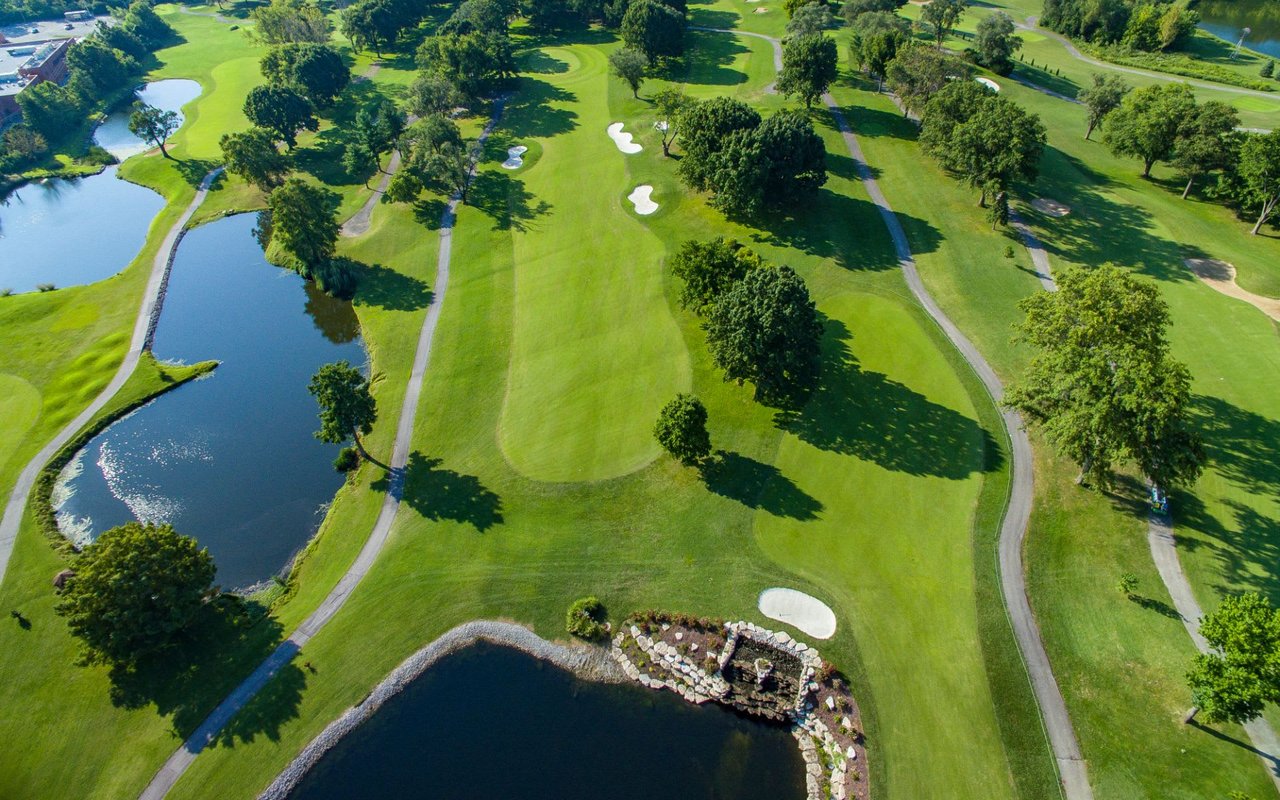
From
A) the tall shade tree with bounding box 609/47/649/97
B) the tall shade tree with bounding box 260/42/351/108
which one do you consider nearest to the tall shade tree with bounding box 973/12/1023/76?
the tall shade tree with bounding box 609/47/649/97

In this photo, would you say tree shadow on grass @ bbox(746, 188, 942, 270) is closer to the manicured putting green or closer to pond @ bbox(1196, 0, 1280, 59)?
the manicured putting green

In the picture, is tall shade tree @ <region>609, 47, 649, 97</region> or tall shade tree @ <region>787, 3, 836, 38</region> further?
tall shade tree @ <region>787, 3, 836, 38</region>

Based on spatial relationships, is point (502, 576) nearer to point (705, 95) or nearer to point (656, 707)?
point (656, 707)

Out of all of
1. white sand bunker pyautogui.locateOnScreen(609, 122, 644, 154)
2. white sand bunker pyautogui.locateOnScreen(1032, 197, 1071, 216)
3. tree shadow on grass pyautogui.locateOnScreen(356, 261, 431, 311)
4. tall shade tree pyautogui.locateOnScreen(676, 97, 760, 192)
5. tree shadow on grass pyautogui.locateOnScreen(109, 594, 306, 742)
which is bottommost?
tree shadow on grass pyautogui.locateOnScreen(109, 594, 306, 742)

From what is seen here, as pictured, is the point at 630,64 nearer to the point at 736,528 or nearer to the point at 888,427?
the point at 888,427

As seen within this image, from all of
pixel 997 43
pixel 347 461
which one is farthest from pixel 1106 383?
pixel 997 43
